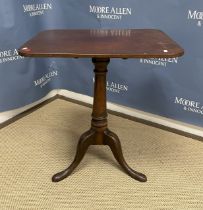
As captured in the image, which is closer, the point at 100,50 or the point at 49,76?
the point at 100,50

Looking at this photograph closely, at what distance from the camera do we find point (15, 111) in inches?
78.0

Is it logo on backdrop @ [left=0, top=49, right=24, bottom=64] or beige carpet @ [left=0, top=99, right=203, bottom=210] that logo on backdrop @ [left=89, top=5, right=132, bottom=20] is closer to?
logo on backdrop @ [left=0, top=49, right=24, bottom=64]

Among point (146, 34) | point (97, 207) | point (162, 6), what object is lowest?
point (97, 207)

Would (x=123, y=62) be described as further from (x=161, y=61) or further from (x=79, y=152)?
(x=79, y=152)

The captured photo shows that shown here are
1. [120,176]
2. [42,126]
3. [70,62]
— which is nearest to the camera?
[120,176]

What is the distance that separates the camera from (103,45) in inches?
42.7

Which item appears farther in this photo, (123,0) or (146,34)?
(123,0)

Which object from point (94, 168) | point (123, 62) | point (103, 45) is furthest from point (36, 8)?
point (94, 168)

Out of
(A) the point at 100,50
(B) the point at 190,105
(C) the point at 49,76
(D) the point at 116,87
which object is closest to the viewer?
(A) the point at 100,50

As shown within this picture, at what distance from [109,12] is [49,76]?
0.68 meters

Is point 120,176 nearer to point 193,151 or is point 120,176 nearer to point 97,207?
point 97,207

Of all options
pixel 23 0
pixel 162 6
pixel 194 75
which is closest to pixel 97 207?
pixel 194 75

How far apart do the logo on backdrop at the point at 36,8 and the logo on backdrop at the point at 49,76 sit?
1.24ft

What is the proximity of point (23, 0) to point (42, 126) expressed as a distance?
0.81 meters
